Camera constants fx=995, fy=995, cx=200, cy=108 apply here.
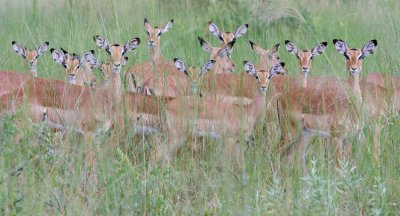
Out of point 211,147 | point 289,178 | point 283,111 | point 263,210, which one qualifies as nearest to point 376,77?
point 283,111

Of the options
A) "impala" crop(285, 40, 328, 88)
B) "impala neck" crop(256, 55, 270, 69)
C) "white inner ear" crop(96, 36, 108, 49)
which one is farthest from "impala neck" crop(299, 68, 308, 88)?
"white inner ear" crop(96, 36, 108, 49)

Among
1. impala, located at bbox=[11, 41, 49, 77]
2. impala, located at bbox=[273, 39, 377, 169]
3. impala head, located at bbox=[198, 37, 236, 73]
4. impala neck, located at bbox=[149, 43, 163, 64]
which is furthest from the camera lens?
impala head, located at bbox=[198, 37, 236, 73]

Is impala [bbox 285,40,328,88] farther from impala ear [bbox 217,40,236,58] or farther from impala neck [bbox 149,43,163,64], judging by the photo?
impala neck [bbox 149,43,163,64]

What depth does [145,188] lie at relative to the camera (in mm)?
4102

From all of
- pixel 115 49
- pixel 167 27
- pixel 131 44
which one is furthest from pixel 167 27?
pixel 115 49

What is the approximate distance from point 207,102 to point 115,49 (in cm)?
100

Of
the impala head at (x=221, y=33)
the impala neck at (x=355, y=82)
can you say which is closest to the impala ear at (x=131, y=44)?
the impala neck at (x=355, y=82)

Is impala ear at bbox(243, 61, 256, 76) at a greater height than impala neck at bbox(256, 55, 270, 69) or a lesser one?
lesser

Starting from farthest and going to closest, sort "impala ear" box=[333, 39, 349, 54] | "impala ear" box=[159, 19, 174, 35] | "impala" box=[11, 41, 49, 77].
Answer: "impala ear" box=[159, 19, 174, 35] → "impala" box=[11, 41, 49, 77] → "impala ear" box=[333, 39, 349, 54]

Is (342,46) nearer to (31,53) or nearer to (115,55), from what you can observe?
(115,55)

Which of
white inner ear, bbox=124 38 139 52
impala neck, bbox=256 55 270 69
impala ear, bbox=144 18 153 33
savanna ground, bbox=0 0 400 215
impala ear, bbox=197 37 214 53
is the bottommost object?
savanna ground, bbox=0 0 400 215

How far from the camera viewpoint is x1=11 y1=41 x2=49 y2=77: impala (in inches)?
277

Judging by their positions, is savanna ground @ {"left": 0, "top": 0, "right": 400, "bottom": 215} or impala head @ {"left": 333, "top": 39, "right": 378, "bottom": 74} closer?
savanna ground @ {"left": 0, "top": 0, "right": 400, "bottom": 215}

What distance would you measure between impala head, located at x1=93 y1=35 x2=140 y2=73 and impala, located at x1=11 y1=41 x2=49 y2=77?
0.61 meters
